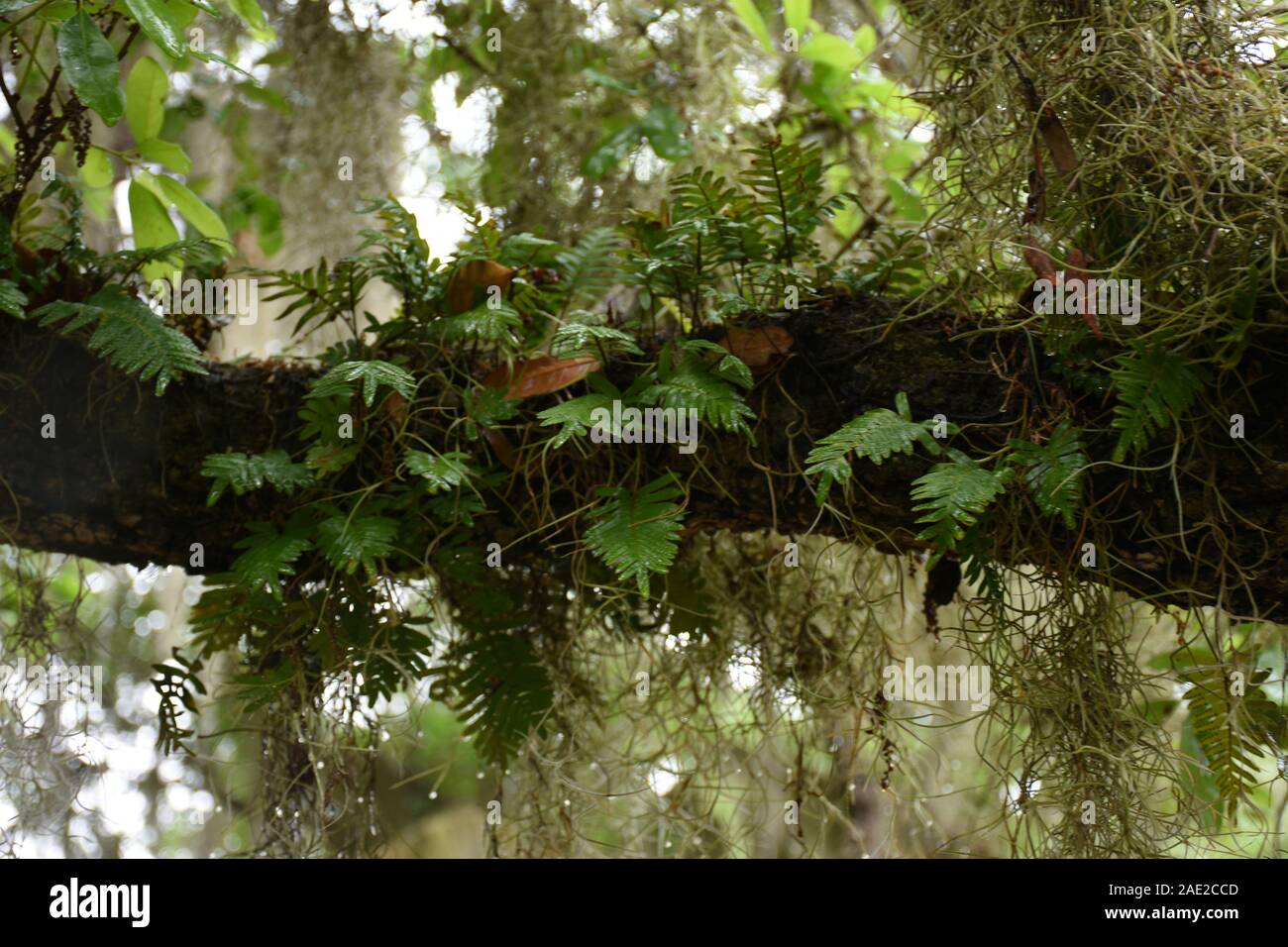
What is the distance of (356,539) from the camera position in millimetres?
1383

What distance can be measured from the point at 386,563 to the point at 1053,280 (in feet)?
3.49

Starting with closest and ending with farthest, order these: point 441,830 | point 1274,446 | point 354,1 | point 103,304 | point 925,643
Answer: point 1274,446 < point 103,304 < point 925,643 < point 354,1 < point 441,830

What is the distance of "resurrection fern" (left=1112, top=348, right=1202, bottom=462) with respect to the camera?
3.93ft

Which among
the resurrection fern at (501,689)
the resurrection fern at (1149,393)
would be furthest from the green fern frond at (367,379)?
the resurrection fern at (1149,393)

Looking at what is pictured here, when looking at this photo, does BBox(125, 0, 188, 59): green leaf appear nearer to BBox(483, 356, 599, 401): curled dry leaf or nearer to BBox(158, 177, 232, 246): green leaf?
BBox(158, 177, 232, 246): green leaf

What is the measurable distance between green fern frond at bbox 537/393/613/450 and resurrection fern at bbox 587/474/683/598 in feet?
0.39

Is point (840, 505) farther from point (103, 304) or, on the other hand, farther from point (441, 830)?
point (441, 830)

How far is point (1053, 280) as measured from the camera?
1329mm

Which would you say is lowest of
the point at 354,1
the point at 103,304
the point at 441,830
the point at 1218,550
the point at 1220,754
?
the point at 441,830

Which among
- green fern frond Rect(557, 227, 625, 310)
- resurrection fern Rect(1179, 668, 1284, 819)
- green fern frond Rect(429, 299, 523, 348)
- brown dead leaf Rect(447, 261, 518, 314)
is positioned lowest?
resurrection fern Rect(1179, 668, 1284, 819)

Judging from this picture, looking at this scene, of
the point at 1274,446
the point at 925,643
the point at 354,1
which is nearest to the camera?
the point at 1274,446

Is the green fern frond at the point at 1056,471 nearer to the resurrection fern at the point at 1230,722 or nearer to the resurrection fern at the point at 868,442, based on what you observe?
the resurrection fern at the point at 868,442

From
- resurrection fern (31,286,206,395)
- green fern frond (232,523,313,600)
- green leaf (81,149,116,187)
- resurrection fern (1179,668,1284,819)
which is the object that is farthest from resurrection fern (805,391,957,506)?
green leaf (81,149,116,187)
